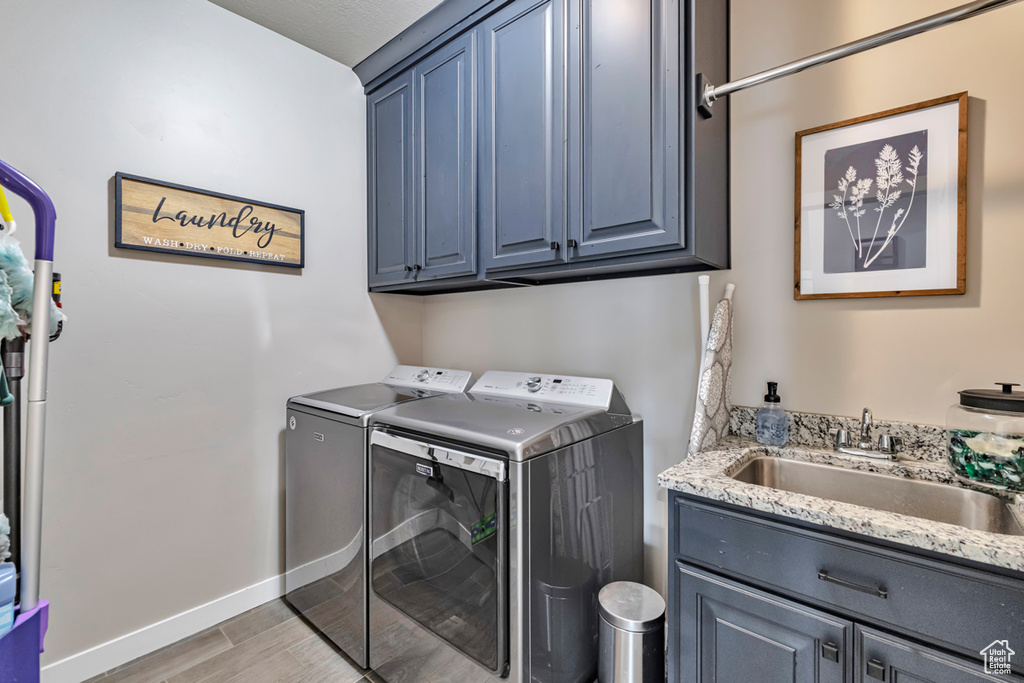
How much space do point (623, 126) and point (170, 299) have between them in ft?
6.09

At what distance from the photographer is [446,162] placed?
200 cm

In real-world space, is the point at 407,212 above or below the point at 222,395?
above

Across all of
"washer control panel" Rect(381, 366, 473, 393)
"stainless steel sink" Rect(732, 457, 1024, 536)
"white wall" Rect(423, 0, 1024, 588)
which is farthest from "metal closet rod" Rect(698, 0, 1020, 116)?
"washer control panel" Rect(381, 366, 473, 393)

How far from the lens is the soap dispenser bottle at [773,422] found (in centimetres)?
150

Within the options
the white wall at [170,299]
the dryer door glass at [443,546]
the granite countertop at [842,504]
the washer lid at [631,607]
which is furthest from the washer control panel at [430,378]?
the granite countertop at [842,504]

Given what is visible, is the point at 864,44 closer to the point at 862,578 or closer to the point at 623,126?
the point at 623,126

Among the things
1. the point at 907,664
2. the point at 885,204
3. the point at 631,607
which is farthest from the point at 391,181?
the point at 907,664

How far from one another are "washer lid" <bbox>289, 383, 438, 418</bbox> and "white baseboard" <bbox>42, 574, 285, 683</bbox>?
2.96 feet

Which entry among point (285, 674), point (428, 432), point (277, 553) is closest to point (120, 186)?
point (428, 432)

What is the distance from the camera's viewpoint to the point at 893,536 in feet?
3.01

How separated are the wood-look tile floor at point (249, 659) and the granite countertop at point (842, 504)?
1430 millimetres

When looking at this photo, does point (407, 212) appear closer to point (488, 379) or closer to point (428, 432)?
point (488, 379)

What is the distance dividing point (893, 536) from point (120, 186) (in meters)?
2.54

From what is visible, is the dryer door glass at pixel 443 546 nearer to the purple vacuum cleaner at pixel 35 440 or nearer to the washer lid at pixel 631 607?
the washer lid at pixel 631 607
